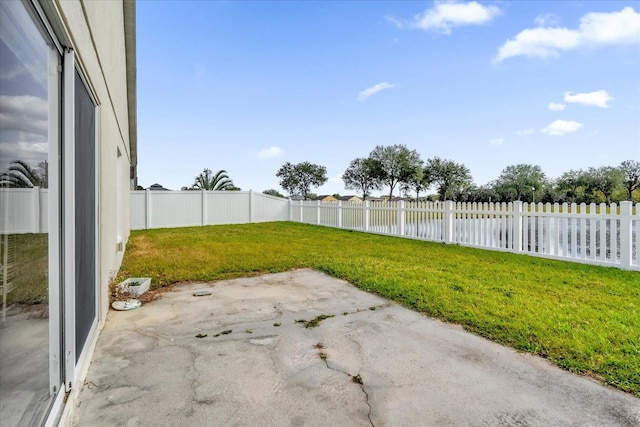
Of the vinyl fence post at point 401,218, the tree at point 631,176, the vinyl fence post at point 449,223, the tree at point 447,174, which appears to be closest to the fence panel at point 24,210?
the vinyl fence post at point 449,223

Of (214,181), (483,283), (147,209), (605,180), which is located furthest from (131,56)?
(605,180)

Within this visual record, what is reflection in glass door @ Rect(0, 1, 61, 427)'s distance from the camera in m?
1.10

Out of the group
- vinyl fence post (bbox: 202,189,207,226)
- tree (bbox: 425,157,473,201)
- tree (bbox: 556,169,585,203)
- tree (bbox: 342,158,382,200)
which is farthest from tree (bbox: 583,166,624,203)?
vinyl fence post (bbox: 202,189,207,226)

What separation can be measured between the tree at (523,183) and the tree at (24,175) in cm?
5106

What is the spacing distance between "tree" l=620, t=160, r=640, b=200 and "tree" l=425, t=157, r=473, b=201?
2153 centimetres

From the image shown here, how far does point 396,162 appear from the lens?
37.1 m

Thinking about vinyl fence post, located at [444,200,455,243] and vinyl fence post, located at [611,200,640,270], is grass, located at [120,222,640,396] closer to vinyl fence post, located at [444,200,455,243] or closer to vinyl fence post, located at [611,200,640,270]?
vinyl fence post, located at [611,200,640,270]

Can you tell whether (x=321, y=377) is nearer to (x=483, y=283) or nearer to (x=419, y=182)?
(x=483, y=283)

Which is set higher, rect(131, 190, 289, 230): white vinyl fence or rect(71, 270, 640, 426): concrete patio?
rect(131, 190, 289, 230): white vinyl fence

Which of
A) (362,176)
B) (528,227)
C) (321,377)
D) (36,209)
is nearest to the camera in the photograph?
(36,209)

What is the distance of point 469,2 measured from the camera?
32.6 feet

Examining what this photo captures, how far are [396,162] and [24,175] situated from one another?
37.6 metres

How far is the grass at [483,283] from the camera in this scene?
8.87 feet

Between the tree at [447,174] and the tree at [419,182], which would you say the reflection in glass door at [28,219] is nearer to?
the tree at [419,182]
